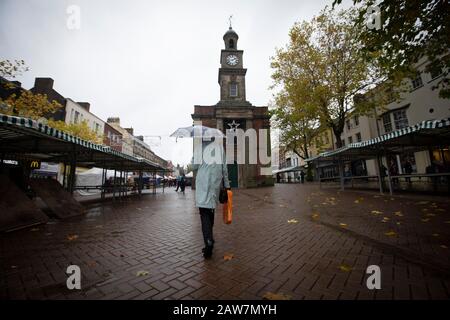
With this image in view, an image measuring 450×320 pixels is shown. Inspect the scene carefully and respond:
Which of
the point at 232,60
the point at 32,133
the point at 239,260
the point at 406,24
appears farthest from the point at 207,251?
the point at 232,60

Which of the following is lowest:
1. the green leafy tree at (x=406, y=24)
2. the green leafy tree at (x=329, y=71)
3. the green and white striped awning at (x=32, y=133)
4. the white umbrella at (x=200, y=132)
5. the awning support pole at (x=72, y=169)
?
the awning support pole at (x=72, y=169)

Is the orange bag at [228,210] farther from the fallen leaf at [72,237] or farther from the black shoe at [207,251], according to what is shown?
the fallen leaf at [72,237]

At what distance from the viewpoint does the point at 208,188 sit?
3.32 metres

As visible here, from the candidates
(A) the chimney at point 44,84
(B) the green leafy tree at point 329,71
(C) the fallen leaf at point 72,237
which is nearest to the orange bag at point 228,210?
(C) the fallen leaf at point 72,237

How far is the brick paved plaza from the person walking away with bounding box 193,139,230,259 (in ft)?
1.27

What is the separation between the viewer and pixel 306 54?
677 inches

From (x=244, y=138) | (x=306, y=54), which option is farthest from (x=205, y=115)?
(x=306, y=54)

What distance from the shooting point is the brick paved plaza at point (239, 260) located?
7.38 ft

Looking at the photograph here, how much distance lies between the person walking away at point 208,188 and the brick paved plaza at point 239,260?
386 mm

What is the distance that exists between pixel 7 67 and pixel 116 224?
16485mm

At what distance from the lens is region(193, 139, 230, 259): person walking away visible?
3.28m

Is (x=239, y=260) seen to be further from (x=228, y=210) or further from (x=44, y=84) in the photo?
(x=44, y=84)

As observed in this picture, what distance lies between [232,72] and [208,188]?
→ 87.7 feet

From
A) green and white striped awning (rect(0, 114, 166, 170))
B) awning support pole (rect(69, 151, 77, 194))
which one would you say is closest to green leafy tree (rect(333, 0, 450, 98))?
green and white striped awning (rect(0, 114, 166, 170))
